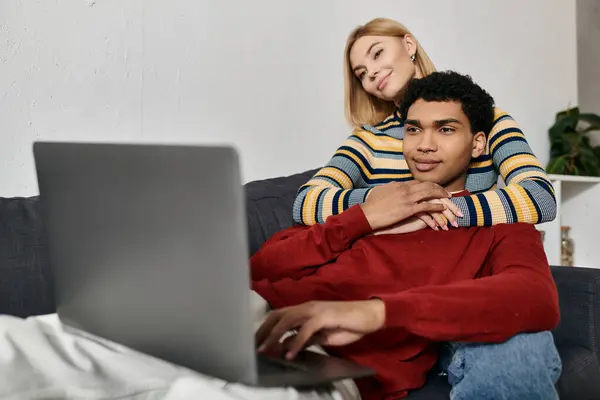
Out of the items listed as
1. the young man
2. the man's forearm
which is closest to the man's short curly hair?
the young man

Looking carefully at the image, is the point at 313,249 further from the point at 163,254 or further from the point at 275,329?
the point at 163,254

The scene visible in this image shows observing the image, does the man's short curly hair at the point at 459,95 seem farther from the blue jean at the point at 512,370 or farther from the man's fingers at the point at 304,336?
the man's fingers at the point at 304,336

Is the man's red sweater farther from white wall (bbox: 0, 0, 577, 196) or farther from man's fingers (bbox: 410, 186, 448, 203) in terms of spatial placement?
white wall (bbox: 0, 0, 577, 196)

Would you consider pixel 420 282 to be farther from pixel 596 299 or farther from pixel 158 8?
pixel 158 8

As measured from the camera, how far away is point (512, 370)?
3.43 feet

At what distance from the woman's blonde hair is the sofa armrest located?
2.04 feet

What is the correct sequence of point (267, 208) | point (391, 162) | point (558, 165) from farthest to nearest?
point (558, 165)
point (267, 208)
point (391, 162)

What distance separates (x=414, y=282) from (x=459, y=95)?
16.9 inches

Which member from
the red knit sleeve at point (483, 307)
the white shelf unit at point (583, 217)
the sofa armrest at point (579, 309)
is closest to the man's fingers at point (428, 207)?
the red knit sleeve at point (483, 307)

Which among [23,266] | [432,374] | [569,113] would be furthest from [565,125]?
[23,266]

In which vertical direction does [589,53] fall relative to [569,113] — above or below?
above

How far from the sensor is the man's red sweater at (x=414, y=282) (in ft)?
3.22

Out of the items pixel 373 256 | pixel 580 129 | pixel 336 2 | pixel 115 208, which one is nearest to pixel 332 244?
pixel 373 256

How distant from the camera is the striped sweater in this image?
1.33m
